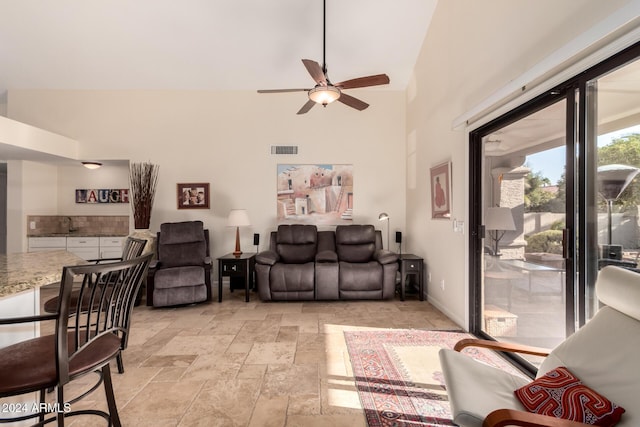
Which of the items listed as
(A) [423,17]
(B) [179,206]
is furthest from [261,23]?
(B) [179,206]

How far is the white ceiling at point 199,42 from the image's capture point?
3.70 metres

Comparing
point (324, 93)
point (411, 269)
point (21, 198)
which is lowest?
point (411, 269)

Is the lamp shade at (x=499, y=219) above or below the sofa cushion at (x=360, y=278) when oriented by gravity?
above

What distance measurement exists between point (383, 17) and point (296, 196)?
2807 mm

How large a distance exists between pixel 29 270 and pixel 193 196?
12.6 ft

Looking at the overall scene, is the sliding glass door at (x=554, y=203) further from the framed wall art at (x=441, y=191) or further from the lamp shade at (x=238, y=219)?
the lamp shade at (x=238, y=219)

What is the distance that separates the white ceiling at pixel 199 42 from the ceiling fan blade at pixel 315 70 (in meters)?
1.47

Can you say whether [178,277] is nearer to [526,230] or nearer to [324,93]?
[324,93]

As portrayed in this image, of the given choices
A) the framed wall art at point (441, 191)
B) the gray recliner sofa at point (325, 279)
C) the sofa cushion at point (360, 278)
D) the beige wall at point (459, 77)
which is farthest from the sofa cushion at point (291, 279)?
the framed wall art at point (441, 191)

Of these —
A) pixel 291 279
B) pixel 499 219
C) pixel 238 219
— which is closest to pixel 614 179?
pixel 499 219

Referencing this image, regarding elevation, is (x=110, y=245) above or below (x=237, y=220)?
below

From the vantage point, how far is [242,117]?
5039 millimetres

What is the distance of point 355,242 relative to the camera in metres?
4.62

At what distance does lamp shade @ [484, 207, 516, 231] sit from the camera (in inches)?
101
